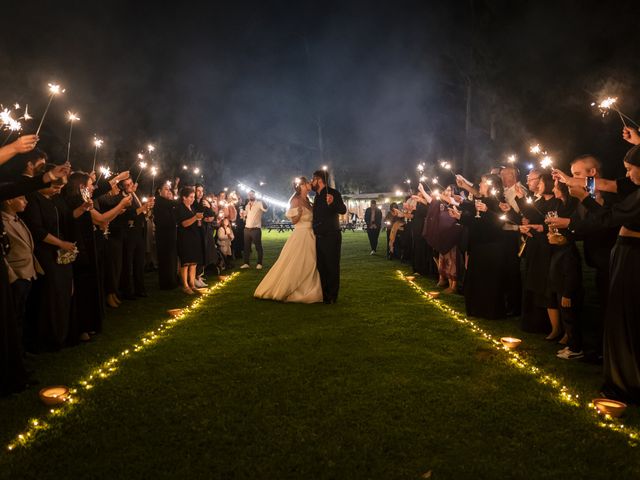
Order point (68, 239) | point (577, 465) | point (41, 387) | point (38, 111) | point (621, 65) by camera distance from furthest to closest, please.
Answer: point (38, 111) → point (621, 65) → point (68, 239) → point (41, 387) → point (577, 465)

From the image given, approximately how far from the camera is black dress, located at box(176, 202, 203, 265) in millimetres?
10633

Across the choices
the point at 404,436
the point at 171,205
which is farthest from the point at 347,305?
the point at 404,436

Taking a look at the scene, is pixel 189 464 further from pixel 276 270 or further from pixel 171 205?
pixel 171 205

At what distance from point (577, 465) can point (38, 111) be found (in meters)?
24.4

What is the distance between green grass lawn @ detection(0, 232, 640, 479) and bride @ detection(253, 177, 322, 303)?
230cm

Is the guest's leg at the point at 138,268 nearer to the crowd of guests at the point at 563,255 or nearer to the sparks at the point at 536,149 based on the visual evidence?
the crowd of guests at the point at 563,255

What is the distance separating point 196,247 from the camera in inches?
425

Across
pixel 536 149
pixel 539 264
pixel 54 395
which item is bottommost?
pixel 54 395

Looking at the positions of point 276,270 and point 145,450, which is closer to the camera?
point 145,450

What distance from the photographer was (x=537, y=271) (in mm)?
6605

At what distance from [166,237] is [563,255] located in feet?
26.9

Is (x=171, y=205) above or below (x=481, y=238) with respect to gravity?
above

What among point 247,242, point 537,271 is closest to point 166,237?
point 247,242

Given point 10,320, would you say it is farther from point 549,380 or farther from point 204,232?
point 204,232
